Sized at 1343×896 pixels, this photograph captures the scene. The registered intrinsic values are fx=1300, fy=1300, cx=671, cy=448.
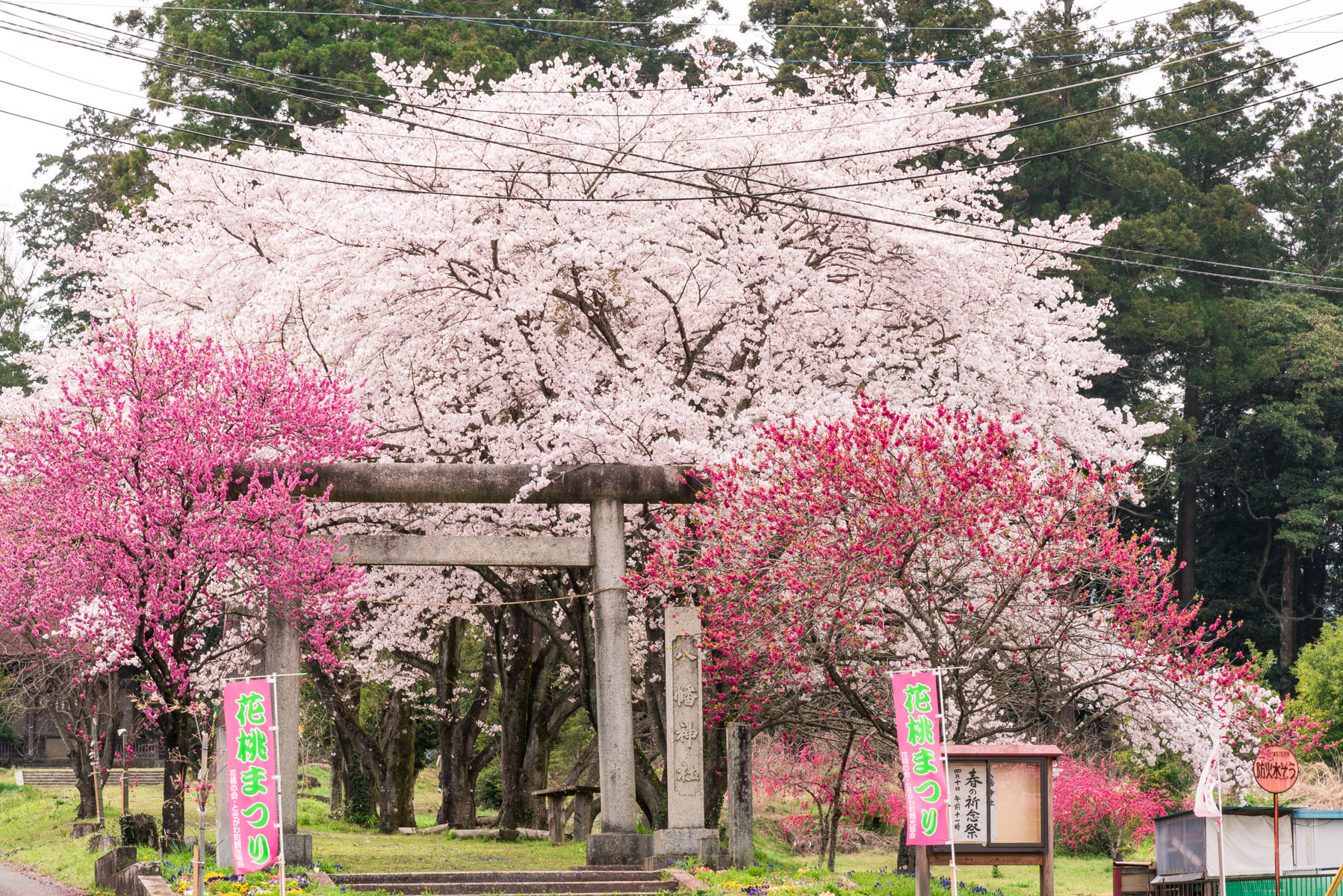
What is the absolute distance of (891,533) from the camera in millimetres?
11742


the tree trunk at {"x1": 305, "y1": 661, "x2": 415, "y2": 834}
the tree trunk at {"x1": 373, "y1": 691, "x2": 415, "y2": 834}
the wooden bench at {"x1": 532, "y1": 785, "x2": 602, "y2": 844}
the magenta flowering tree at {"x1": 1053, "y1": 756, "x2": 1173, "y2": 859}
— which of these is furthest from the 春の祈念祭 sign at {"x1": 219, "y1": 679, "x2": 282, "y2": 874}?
the magenta flowering tree at {"x1": 1053, "y1": 756, "x2": 1173, "y2": 859}

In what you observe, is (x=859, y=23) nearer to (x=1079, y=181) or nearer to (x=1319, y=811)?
(x=1079, y=181)

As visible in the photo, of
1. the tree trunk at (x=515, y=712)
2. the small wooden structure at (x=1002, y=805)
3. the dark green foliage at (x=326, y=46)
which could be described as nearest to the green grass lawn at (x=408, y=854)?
the tree trunk at (x=515, y=712)

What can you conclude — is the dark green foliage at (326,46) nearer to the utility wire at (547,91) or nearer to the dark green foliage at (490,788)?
the utility wire at (547,91)

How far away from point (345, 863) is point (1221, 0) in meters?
33.5

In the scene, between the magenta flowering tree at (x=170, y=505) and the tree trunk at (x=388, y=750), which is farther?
the tree trunk at (x=388, y=750)

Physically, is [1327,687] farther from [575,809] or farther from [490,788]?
[490,788]

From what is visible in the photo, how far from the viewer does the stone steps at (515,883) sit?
42.1 ft

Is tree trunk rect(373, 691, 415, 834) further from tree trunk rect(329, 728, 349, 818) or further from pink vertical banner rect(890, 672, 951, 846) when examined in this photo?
pink vertical banner rect(890, 672, 951, 846)

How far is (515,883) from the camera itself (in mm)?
13164

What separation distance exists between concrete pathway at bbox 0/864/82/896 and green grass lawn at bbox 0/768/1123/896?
0.60 ft

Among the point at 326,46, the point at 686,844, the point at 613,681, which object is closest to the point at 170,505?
the point at 613,681

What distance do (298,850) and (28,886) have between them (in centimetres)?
406

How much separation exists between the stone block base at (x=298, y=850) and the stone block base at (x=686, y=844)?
12.2ft
